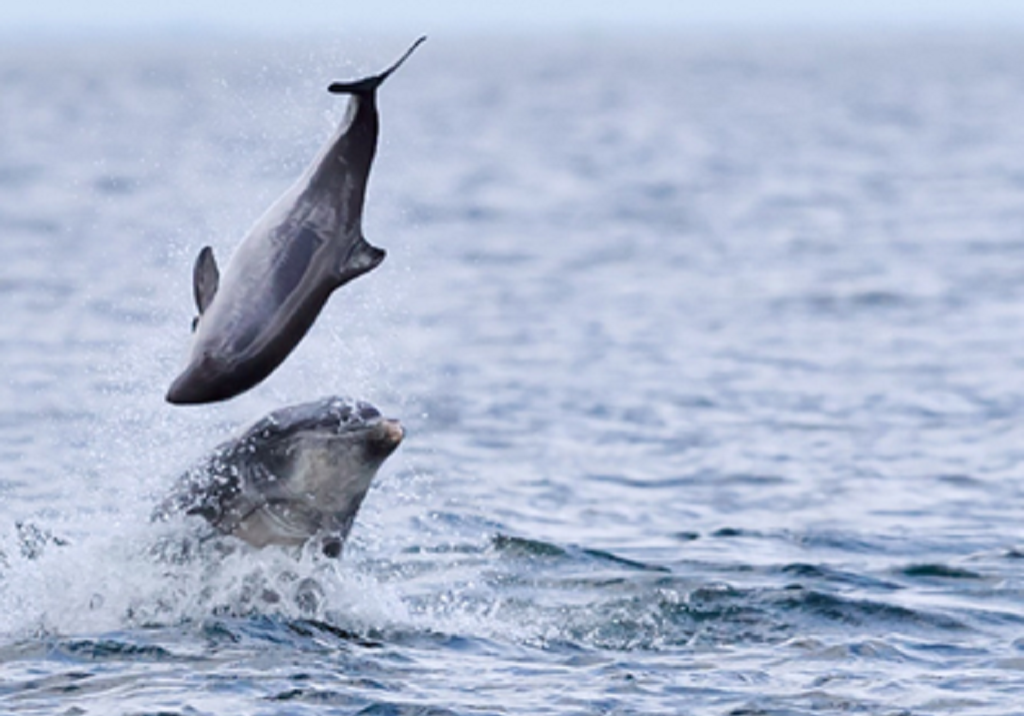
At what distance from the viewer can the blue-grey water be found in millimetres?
12219

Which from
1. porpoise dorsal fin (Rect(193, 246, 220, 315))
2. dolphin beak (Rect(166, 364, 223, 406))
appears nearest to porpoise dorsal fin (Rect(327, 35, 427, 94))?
porpoise dorsal fin (Rect(193, 246, 220, 315))

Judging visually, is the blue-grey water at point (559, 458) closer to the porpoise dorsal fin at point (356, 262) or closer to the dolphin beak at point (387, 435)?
the dolphin beak at point (387, 435)

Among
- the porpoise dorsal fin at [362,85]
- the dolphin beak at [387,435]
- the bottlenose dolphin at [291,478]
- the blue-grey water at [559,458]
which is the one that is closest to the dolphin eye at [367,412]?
the bottlenose dolphin at [291,478]

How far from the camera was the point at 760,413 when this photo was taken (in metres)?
22.2

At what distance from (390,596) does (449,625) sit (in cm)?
40

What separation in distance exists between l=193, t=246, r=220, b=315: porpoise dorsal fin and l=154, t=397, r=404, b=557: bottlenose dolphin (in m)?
1.27

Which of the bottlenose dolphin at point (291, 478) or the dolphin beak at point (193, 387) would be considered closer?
the dolphin beak at point (193, 387)

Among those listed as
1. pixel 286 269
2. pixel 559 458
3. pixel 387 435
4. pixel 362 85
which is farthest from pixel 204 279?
pixel 559 458

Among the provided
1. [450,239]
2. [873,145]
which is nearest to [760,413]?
[450,239]

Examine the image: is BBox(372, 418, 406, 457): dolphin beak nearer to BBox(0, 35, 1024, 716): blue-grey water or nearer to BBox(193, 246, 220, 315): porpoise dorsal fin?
BBox(0, 35, 1024, 716): blue-grey water

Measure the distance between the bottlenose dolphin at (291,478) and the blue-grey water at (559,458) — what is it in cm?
16

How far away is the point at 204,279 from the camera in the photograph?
10938 millimetres

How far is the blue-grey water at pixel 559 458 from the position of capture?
12219 mm

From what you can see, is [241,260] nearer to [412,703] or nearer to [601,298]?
[412,703]
